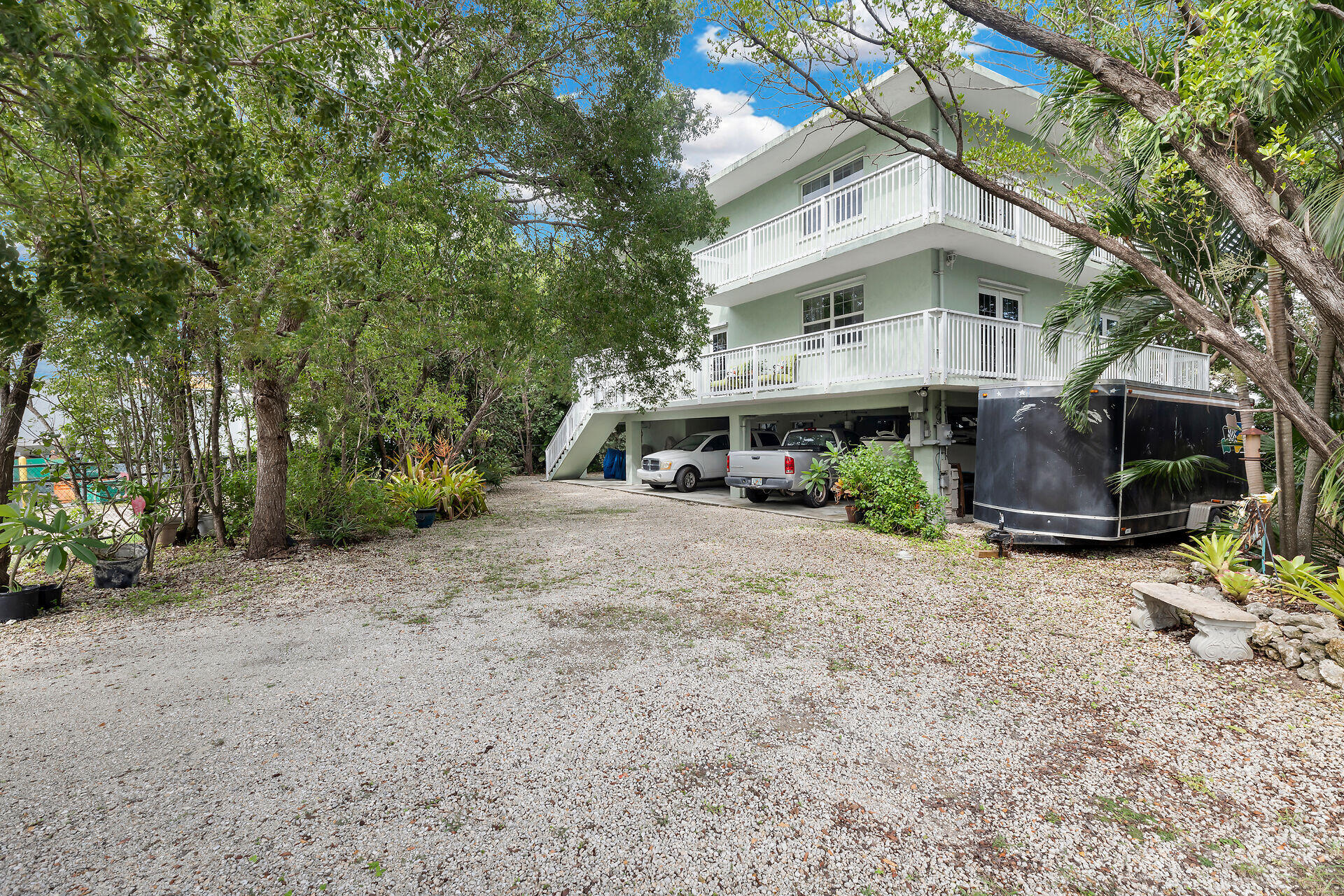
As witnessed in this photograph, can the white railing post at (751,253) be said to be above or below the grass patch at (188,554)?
above

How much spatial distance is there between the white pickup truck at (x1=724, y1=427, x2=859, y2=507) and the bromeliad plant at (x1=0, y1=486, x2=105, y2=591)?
387 inches

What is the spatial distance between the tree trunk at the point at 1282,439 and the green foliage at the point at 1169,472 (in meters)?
1.43

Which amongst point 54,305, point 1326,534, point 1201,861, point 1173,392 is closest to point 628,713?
point 1201,861

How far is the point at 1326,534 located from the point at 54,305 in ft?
39.0

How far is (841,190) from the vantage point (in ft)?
37.9

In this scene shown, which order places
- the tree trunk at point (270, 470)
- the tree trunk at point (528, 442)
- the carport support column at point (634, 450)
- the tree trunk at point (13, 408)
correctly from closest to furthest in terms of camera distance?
the tree trunk at point (13, 408)
the tree trunk at point (270, 470)
the carport support column at point (634, 450)
the tree trunk at point (528, 442)

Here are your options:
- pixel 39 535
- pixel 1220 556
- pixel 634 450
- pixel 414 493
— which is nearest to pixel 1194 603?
pixel 1220 556

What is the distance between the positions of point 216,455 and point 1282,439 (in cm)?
1142

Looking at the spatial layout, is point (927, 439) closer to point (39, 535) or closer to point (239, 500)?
point (239, 500)

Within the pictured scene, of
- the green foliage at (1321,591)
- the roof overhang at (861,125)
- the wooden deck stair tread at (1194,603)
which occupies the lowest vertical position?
the wooden deck stair tread at (1194,603)

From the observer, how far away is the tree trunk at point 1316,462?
17.1 feet

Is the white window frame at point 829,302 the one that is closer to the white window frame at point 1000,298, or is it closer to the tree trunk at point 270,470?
the white window frame at point 1000,298

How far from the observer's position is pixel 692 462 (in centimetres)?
1594

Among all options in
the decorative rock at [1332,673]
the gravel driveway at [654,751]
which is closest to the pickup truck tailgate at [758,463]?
the gravel driveway at [654,751]
